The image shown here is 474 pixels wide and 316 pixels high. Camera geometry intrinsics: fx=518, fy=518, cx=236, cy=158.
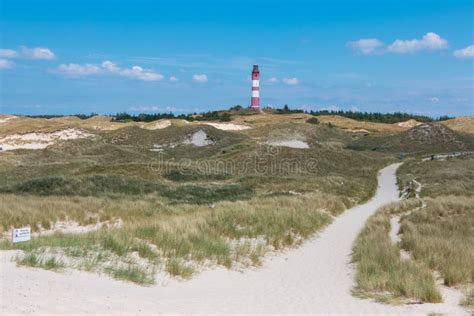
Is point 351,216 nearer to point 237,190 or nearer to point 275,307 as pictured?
point 237,190

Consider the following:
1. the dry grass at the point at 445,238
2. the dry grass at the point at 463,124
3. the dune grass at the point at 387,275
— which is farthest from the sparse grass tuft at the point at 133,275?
the dry grass at the point at 463,124

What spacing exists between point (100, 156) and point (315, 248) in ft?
154

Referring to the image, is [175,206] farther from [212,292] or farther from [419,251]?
[212,292]

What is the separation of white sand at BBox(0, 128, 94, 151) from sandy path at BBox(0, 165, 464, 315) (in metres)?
69.7

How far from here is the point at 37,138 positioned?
8450cm

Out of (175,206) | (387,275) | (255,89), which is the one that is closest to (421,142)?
(255,89)

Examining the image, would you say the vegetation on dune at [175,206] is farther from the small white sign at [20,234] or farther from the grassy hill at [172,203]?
the small white sign at [20,234]

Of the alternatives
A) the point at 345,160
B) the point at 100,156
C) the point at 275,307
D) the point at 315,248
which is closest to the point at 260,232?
the point at 315,248

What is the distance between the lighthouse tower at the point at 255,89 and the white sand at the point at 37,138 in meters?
50.8

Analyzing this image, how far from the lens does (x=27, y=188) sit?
30266 millimetres

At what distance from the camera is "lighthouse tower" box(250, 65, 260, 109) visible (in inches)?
5015

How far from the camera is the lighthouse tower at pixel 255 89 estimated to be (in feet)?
418

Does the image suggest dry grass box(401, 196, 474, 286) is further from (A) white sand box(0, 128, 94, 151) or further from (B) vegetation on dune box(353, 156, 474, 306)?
(A) white sand box(0, 128, 94, 151)

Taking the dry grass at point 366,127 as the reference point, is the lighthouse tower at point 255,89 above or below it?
above
